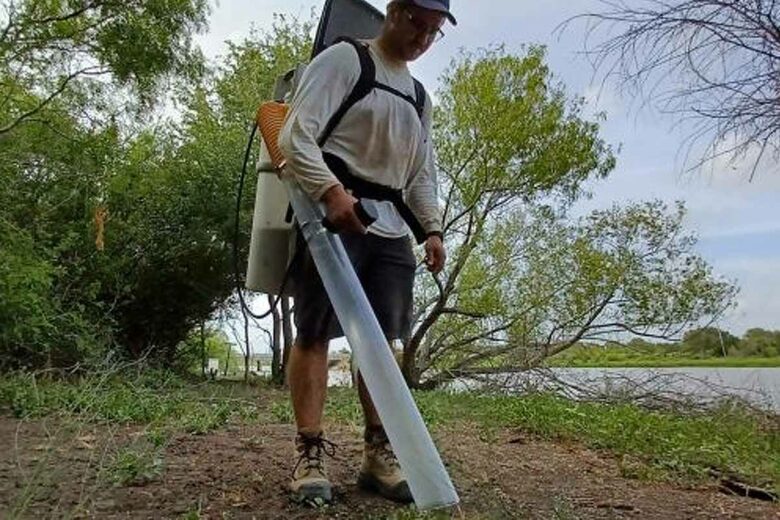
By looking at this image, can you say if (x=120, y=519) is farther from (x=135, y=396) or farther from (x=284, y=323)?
(x=284, y=323)

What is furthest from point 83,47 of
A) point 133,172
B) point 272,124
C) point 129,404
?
point 272,124

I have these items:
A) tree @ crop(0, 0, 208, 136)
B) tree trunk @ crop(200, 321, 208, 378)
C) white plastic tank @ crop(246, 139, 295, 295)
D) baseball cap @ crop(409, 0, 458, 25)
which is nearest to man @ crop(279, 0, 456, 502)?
baseball cap @ crop(409, 0, 458, 25)

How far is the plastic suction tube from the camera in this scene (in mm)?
1527

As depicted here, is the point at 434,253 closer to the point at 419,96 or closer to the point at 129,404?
the point at 419,96

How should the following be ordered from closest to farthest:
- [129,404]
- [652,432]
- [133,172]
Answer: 1. [652,432]
2. [129,404]
3. [133,172]

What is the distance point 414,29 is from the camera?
2068mm

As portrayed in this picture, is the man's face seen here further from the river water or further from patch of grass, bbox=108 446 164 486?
the river water

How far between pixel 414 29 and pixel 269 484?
1.32 m

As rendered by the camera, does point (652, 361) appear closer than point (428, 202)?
No

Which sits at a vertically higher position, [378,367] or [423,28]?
[423,28]

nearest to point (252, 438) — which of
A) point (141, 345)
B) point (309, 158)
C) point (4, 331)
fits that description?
point (309, 158)

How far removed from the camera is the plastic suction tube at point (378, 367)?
1.53 m

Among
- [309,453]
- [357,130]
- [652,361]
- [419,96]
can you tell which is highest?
[419,96]

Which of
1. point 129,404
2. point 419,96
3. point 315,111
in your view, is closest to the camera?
point 315,111
